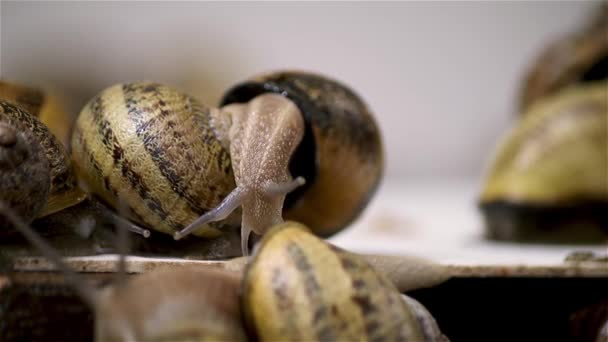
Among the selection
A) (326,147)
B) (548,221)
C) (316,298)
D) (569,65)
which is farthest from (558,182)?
(316,298)

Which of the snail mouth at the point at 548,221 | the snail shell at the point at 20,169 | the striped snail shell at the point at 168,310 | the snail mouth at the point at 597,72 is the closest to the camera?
the striped snail shell at the point at 168,310

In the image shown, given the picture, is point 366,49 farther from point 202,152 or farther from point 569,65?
point 202,152

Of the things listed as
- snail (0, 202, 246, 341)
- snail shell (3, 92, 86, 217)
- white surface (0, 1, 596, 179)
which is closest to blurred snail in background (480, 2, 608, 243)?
white surface (0, 1, 596, 179)

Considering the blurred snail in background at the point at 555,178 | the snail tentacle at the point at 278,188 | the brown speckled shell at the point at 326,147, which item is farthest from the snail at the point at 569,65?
the snail tentacle at the point at 278,188

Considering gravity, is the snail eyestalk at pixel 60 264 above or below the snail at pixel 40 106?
below

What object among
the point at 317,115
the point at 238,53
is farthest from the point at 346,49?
the point at 317,115

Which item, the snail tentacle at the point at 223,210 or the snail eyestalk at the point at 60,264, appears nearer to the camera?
the snail eyestalk at the point at 60,264

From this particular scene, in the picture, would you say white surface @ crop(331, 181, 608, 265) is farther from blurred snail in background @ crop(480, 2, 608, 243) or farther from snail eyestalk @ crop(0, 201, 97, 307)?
snail eyestalk @ crop(0, 201, 97, 307)

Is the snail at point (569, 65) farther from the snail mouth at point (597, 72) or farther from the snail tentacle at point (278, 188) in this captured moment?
the snail tentacle at point (278, 188)
